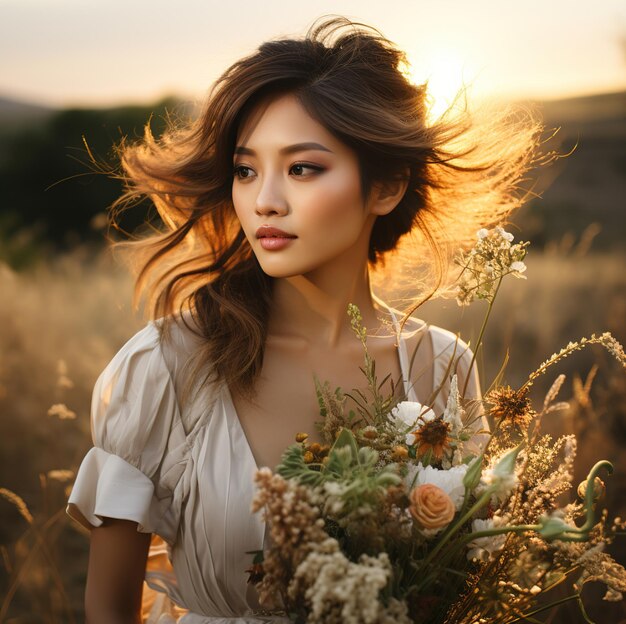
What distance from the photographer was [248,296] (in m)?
2.59

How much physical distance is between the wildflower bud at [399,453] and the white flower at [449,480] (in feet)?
0.16

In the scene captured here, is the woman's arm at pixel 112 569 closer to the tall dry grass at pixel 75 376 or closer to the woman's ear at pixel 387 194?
the tall dry grass at pixel 75 376

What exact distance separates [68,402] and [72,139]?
40.3 feet

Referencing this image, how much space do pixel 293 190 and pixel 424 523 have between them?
104cm

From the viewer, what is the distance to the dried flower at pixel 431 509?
5.12 ft

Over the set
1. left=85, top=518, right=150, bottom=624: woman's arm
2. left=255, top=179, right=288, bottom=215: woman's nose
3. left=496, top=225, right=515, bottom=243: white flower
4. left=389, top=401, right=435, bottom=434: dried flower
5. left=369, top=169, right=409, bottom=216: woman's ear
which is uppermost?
left=369, top=169, right=409, bottom=216: woman's ear

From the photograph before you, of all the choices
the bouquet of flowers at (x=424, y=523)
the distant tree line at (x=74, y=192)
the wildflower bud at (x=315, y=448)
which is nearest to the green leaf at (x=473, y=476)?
the bouquet of flowers at (x=424, y=523)

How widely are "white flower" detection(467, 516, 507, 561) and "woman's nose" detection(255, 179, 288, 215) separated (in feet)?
3.24

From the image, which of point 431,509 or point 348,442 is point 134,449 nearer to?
point 348,442

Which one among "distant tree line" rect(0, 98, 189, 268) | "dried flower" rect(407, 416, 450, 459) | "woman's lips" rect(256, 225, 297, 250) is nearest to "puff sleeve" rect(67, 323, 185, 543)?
"woman's lips" rect(256, 225, 297, 250)

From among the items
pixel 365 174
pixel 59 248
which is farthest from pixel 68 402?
pixel 59 248

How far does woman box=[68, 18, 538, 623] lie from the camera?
2.22 m

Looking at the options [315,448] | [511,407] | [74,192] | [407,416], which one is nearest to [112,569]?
[315,448]

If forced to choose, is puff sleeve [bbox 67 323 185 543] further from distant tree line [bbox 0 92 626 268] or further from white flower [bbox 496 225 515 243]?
distant tree line [bbox 0 92 626 268]
